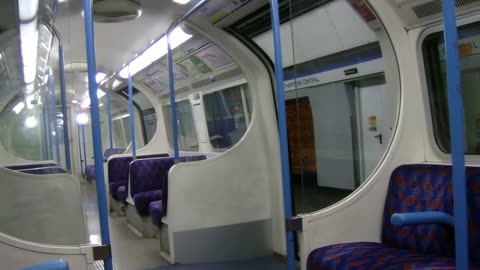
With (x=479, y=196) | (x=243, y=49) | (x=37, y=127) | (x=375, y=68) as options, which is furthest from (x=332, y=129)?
(x=37, y=127)

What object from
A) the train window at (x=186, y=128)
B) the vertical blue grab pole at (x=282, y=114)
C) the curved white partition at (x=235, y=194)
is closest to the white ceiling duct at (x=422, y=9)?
the vertical blue grab pole at (x=282, y=114)

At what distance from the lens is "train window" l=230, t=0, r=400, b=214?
3385 millimetres

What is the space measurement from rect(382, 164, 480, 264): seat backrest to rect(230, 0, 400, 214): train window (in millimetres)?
485

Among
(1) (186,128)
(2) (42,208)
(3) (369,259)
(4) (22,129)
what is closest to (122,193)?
(1) (186,128)

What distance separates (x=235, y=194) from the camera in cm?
445

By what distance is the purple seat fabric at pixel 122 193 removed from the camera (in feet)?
22.2

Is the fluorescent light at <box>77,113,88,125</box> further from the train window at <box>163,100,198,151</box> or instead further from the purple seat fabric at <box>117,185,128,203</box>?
the purple seat fabric at <box>117,185,128,203</box>

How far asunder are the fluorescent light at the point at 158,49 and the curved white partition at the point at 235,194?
63cm

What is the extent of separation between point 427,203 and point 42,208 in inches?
104

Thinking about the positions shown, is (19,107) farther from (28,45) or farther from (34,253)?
(34,253)

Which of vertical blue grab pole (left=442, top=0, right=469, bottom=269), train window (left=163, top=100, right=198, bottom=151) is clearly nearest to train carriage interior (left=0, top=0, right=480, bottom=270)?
vertical blue grab pole (left=442, top=0, right=469, bottom=269)

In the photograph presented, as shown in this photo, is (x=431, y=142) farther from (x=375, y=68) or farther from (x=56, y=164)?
(x=56, y=164)

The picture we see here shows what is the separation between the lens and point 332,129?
4.00 m

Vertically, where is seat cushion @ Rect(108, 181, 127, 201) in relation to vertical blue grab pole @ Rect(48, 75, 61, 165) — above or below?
below
